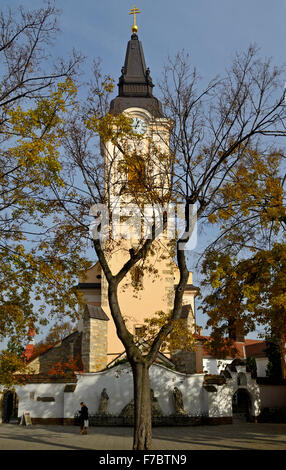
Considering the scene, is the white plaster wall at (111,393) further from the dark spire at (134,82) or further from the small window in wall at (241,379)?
the dark spire at (134,82)

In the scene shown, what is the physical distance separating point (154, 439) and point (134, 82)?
2425 cm

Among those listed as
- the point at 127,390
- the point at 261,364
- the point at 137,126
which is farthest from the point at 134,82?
the point at 261,364

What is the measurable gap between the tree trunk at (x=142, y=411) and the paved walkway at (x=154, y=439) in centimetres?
274

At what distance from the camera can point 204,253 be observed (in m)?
14.1

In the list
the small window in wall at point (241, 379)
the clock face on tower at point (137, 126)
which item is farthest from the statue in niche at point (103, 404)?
the clock face on tower at point (137, 126)

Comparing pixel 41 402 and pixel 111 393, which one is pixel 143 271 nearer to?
pixel 111 393

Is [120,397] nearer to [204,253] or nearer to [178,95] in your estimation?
[204,253]

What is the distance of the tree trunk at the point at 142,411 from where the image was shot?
33.7 feet

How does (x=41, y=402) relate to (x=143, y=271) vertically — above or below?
below

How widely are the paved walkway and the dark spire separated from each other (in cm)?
1970

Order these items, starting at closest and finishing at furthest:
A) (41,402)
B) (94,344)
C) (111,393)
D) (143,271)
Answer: (143,271), (111,393), (41,402), (94,344)

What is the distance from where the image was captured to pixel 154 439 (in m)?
15.2
